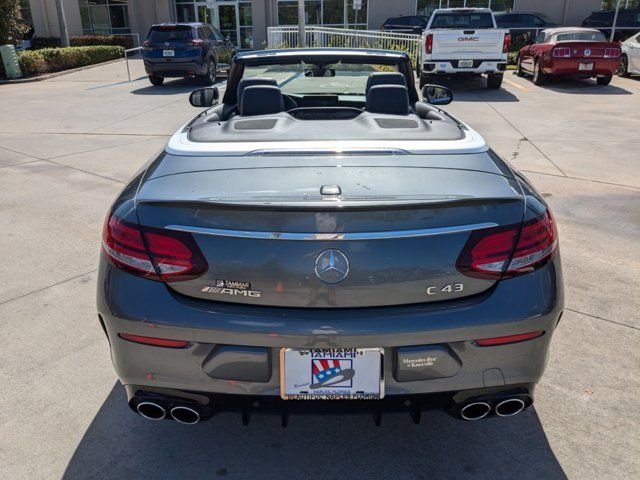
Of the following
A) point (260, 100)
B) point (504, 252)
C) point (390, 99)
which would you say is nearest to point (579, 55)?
point (390, 99)

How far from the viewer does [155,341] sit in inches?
80.4

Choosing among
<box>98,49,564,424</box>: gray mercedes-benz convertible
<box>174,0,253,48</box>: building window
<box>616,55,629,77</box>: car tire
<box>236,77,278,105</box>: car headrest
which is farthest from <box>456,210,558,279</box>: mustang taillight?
<box>174,0,253,48</box>: building window

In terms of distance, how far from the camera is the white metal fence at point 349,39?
18.8m

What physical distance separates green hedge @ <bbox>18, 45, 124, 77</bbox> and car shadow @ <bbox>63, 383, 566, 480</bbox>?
784 inches

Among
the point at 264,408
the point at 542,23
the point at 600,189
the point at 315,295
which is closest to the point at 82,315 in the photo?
the point at 264,408

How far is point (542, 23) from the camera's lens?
2270cm

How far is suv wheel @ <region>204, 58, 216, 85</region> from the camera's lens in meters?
17.1

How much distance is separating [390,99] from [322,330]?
2.11 meters

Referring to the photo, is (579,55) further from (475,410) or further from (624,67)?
(475,410)

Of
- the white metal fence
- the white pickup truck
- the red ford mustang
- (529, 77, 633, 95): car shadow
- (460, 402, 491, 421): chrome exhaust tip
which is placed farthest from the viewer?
the white metal fence

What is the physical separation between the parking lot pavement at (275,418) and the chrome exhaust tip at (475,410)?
1.18 ft

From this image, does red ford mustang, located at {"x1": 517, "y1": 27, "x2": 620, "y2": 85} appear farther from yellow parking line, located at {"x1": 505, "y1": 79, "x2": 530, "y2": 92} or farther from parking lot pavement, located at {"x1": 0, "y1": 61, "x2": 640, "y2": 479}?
parking lot pavement, located at {"x1": 0, "y1": 61, "x2": 640, "y2": 479}

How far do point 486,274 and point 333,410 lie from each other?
746 millimetres

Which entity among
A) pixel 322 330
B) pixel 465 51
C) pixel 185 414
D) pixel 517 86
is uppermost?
pixel 322 330
